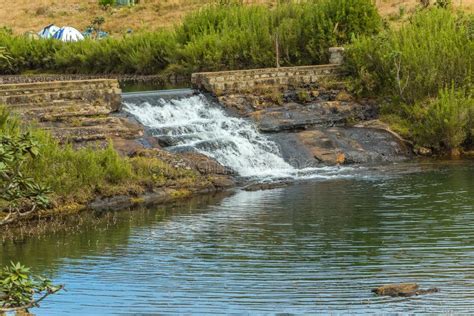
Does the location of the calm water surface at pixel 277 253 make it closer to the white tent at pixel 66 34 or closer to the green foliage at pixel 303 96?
the green foliage at pixel 303 96

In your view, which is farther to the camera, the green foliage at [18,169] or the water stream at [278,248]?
the water stream at [278,248]

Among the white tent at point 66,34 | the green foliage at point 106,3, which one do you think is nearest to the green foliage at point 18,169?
the white tent at point 66,34

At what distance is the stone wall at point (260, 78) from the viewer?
34656mm

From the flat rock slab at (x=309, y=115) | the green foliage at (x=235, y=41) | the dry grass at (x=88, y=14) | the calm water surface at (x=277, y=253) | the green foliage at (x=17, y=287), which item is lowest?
the calm water surface at (x=277, y=253)

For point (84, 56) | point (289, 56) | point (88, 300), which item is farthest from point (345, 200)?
point (84, 56)

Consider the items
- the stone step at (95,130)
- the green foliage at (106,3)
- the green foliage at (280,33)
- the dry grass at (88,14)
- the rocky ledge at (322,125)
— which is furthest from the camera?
the green foliage at (106,3)

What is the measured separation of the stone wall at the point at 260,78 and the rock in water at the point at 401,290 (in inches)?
770

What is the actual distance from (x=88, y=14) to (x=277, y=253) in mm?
59115

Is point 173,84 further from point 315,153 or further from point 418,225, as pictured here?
point 418,225

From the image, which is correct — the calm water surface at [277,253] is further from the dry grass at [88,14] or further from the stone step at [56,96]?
the dry grass at [88,14]

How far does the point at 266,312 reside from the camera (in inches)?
583

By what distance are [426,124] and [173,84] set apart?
603 inches

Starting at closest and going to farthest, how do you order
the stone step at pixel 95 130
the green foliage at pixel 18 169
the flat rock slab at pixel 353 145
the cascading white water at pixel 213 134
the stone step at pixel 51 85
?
1. the green foliage at pixel 18 169
2. the stone step at pixel 95 130
3. the cascading white water at pixel 213 134
4. the stone step at pixel 51 85
5. the flat rock slab at pixel 353 145

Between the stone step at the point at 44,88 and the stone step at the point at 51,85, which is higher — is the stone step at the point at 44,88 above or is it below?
below
